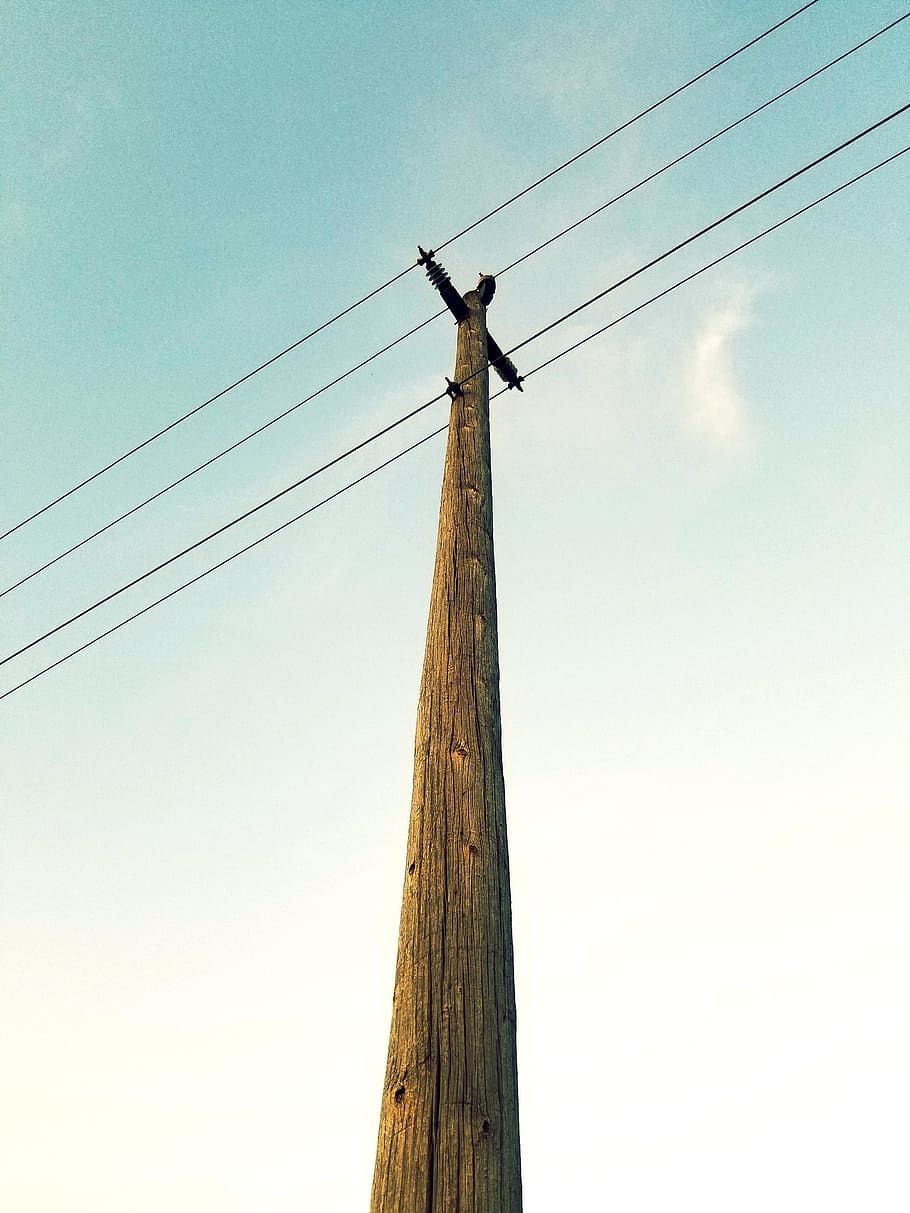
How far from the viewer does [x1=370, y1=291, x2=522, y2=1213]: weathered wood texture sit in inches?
74.7

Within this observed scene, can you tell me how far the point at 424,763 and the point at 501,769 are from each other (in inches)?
9.7

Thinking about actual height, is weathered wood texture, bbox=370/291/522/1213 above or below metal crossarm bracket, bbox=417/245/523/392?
below

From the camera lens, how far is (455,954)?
2225 mm

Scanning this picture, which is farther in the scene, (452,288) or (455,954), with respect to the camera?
(452,288)

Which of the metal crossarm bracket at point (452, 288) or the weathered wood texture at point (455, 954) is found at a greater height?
the metal crossarm bracket at point (452, 288)

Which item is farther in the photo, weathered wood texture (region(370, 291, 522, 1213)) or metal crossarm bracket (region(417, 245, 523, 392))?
metal crossarm bracket (region(417, 245, 523, 392))

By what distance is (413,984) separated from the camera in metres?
2.20

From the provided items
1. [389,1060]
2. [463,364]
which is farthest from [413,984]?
[463,364]

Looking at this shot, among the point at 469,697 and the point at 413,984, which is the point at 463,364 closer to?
the point at 469,697

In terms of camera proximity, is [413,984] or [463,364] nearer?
[413,984]

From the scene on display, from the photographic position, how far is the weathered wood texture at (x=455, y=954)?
1.90 meters

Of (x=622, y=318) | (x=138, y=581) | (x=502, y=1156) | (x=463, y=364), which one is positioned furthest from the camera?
(x=138, y=581)

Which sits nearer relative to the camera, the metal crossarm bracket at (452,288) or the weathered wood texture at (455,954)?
the weathered wood texture at (455,954)

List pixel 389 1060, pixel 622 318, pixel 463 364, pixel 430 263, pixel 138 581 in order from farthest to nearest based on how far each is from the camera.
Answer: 1. pixel 138 581
2. pixel 622 318
3. pixel 430 263
4. pixel 463 364
5. pixel 389 1060
